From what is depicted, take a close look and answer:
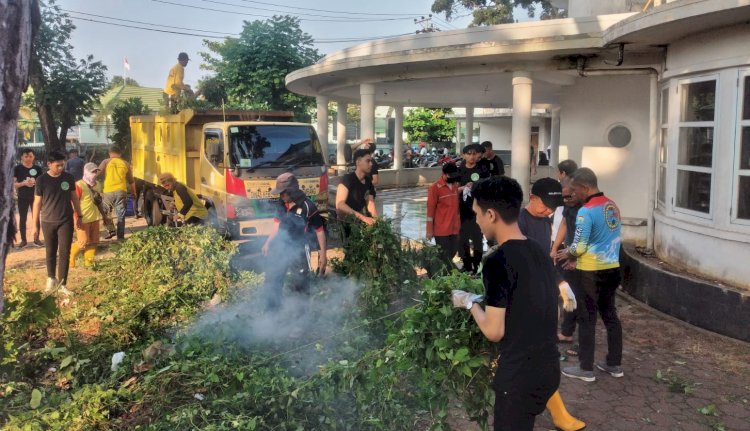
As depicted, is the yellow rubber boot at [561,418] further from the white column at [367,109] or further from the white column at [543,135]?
the white column at [543,135]

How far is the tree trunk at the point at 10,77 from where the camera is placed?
208 cm

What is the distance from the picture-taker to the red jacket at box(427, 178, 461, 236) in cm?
680

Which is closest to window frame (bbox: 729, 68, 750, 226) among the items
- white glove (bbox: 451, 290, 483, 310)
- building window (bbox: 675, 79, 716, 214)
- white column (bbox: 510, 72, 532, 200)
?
building window (bbox: 675, 79, 716, 214)

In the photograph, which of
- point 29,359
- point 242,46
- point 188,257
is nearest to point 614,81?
point 188,257

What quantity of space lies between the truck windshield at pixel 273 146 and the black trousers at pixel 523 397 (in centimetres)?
777

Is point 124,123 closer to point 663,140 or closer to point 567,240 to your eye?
point 663,140

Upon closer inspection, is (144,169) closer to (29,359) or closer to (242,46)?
(242,46)

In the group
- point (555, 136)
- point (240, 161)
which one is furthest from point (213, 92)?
point (240, 161)

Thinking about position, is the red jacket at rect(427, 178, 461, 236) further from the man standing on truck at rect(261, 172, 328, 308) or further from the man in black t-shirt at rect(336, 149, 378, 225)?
the man standing on truck at rect(261, 172, 328, 308)

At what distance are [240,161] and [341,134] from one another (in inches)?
333

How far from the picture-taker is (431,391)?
2.92 metres

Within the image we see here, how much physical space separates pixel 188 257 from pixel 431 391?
12.7ft

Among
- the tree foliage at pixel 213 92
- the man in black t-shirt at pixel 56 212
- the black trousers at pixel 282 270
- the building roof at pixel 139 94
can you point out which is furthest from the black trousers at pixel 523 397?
the building roof at pixel 139 94

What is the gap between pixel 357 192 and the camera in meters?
6.35
